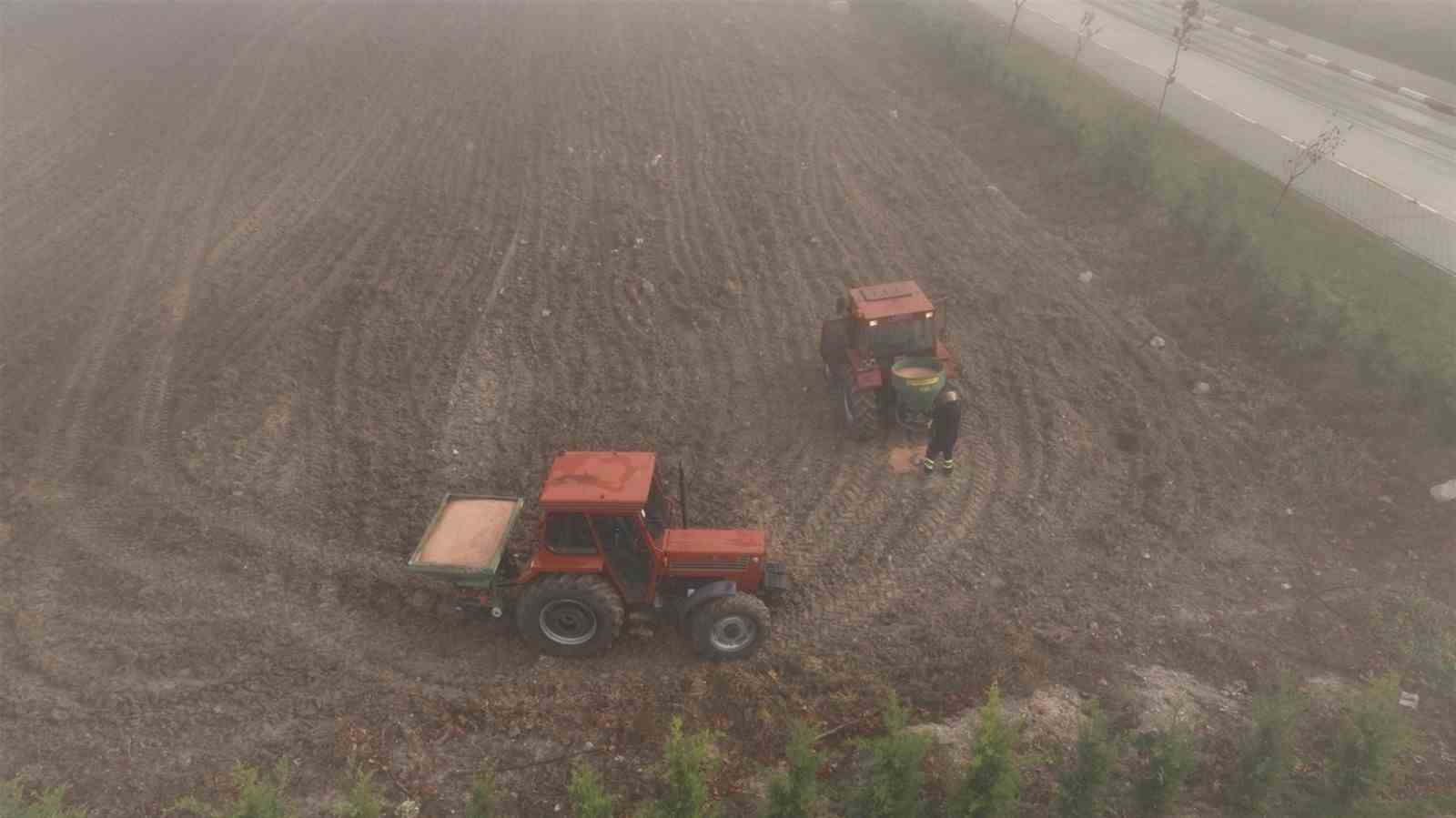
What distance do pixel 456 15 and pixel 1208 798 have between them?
2670 centimetres

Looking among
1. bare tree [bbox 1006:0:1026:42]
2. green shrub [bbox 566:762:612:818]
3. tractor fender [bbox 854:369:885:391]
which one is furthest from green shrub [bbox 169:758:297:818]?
bare tree [bbox 1006:0:1026:42]

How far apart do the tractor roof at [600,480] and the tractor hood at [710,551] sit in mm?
627

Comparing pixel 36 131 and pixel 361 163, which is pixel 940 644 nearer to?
pixel 361 163

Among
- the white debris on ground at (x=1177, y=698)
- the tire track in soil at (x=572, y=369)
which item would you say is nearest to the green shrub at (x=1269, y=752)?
the white debris on ground at (x=1177, y=698)

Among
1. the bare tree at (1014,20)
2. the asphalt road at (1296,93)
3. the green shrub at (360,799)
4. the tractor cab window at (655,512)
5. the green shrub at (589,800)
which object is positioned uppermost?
the bare tree at (1014,20)

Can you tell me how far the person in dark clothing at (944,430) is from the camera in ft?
28.6

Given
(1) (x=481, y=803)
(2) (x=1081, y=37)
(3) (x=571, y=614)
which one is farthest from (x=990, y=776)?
(2) (x=1081, y=37)

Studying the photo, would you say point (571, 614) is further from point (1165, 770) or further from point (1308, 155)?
point (1308, 155)

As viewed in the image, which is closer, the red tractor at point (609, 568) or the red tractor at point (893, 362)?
the red tractor at point (609, 568)

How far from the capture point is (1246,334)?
11.4 m

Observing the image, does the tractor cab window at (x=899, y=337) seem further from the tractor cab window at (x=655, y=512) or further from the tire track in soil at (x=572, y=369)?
the tractor cab window at (x=655, y=512)

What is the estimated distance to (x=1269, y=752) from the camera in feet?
19.4

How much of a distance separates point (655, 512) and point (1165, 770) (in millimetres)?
4289

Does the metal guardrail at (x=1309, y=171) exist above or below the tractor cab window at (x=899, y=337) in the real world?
above
